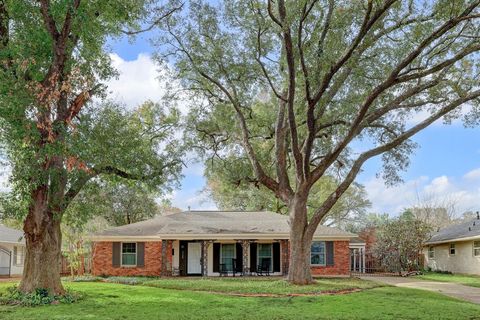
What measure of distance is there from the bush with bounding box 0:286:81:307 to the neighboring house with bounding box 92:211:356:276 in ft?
31.1

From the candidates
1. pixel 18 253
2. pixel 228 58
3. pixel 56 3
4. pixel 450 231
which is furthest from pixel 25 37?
pixel 450 231

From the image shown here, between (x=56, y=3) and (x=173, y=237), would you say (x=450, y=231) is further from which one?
(x=56, y=3)

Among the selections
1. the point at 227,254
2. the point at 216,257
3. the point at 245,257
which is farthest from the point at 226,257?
the point at 245,257

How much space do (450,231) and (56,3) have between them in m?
29.0

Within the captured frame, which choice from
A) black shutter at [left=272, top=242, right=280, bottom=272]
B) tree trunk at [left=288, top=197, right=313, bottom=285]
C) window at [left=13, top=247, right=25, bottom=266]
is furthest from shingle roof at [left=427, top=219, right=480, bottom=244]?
window at [left=13, top=247, right=25, bottom=266]

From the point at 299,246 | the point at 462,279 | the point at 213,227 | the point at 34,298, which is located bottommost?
the point at 462,279

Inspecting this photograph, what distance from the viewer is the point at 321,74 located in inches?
653

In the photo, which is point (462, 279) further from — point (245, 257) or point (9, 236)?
point (9, 236)

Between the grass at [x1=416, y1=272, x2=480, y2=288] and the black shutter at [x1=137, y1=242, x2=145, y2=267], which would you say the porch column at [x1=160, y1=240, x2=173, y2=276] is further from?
the grass at [x1=416, y1=272, x2=480, y2=288]

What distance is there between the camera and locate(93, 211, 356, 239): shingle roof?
80.3 feet

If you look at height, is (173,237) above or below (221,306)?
above

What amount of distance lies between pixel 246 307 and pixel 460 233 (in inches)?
841

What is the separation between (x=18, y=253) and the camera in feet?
96.8

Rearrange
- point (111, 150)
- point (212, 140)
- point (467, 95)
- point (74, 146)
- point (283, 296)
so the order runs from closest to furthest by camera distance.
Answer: point (74, 146) < point (111, 150) < point (283, 296) < point (467, 95) < point (212, 140)
